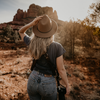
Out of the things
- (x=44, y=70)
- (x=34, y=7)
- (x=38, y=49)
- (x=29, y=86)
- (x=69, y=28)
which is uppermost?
(x=34, y=7)

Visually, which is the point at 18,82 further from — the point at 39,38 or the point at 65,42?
the point at 65,42

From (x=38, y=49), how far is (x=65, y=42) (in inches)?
397

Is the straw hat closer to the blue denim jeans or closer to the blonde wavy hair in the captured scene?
the blonde wavy hair

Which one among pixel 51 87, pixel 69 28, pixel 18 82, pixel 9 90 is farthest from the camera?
pixel 69 28

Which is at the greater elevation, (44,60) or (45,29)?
(45,29)

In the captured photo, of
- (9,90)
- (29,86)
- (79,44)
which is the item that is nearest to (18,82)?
(9,90)

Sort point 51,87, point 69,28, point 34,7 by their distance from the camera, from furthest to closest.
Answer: point 34,7, point 69,28, point 51,87

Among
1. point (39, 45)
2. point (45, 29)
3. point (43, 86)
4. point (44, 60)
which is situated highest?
point (45, 29)

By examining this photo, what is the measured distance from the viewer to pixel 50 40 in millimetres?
1242

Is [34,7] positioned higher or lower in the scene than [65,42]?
higher

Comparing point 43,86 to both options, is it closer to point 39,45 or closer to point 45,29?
point 39,45

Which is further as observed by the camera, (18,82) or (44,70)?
(18,82)

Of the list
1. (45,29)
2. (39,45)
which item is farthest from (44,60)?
(45,29)

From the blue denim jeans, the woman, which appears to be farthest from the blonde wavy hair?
the blue denim jeans
